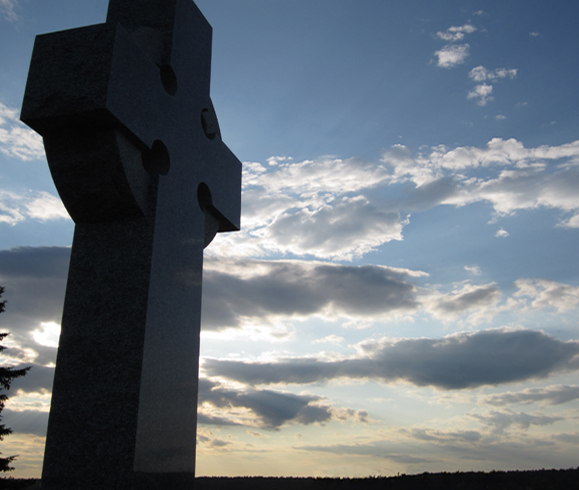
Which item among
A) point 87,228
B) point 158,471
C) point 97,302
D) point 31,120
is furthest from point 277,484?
point 31,120

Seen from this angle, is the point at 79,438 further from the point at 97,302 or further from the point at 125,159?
the point at 125,159

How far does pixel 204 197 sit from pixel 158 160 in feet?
4.41

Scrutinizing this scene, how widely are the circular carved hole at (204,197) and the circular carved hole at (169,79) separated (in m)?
1.41

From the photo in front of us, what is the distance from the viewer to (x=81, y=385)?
5508 millimetres

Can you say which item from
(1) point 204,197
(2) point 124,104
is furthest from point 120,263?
(1) point 204,197

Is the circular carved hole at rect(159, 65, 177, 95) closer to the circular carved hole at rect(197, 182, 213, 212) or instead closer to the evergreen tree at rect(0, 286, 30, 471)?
the circular carved hole at rect(197, 182, 213, 212)

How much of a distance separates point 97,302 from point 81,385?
90cm

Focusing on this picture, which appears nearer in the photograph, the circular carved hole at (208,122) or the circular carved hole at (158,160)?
the circular carved hole at (158,160)

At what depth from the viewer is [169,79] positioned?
703 cm

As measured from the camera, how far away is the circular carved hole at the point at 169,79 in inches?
273

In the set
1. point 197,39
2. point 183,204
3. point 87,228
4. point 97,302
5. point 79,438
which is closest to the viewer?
point 79,438

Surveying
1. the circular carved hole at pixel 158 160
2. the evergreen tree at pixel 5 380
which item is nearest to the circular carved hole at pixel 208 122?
the circular carved hole at pixel 158 160

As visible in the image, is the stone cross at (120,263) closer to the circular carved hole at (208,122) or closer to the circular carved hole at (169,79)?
the circular carved hole at (169,79)

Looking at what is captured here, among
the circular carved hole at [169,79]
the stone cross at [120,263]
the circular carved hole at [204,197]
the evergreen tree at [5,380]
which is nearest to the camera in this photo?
the stone cross at [120,263]
